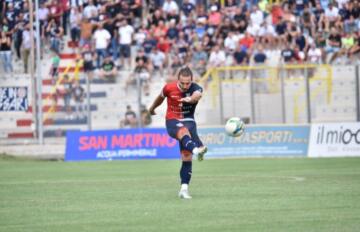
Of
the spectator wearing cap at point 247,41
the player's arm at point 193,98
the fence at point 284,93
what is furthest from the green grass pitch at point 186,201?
the spectator wearing cap at point 247,41

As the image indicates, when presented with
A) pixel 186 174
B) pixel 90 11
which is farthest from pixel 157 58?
pixel 186 174

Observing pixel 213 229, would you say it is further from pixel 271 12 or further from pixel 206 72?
pixel 271 12

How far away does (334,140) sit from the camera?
30.3 meters

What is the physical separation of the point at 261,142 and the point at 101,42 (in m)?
9.15

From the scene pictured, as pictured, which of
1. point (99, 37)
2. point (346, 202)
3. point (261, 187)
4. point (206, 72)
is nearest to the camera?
point (346, 202)

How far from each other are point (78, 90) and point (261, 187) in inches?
642

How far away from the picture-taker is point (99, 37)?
37688mm

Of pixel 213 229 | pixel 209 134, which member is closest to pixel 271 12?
pixel 209 134

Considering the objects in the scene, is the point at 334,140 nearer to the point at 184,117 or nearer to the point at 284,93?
the point at 284,93

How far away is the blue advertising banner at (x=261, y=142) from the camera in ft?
102

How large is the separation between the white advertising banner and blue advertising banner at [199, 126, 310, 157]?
1.00ft

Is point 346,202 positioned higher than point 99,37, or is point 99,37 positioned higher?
point 99,37

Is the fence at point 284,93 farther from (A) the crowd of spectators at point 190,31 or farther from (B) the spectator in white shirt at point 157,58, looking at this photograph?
(B) the spectator in white shirt at point 157,58

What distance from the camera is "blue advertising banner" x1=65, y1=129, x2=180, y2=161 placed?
31906mm
